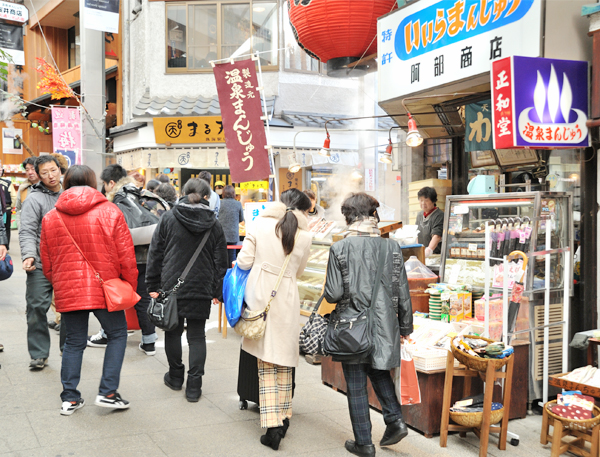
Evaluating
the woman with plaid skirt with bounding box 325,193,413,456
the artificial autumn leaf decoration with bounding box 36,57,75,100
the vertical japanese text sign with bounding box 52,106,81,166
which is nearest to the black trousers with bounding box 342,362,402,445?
the woman with plaid skirt with bounding box 325,193,413,456

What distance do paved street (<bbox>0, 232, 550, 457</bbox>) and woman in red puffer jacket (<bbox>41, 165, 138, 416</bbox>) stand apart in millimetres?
282

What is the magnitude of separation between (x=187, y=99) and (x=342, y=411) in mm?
15513

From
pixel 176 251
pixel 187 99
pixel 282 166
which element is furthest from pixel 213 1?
pixel 176 251

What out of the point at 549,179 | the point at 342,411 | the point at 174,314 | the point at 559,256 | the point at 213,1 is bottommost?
the point at 342,411

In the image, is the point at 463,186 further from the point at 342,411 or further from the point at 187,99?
the point at 187,99

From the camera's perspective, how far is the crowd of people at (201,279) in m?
4.28

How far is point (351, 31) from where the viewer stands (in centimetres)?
845

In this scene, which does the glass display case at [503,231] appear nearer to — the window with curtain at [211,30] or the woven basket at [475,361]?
the woven basket at [475,361]

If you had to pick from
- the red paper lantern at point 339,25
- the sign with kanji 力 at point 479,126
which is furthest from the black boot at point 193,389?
the red paper lantern at point 339,25

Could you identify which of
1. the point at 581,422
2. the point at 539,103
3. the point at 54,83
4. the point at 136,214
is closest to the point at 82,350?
the point at 136,214

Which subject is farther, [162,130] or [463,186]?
[162,130]

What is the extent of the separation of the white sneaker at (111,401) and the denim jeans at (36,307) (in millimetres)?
1605

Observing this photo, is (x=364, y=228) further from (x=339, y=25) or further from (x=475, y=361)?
(x=339, y=25)

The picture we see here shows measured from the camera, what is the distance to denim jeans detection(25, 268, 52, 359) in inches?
237
